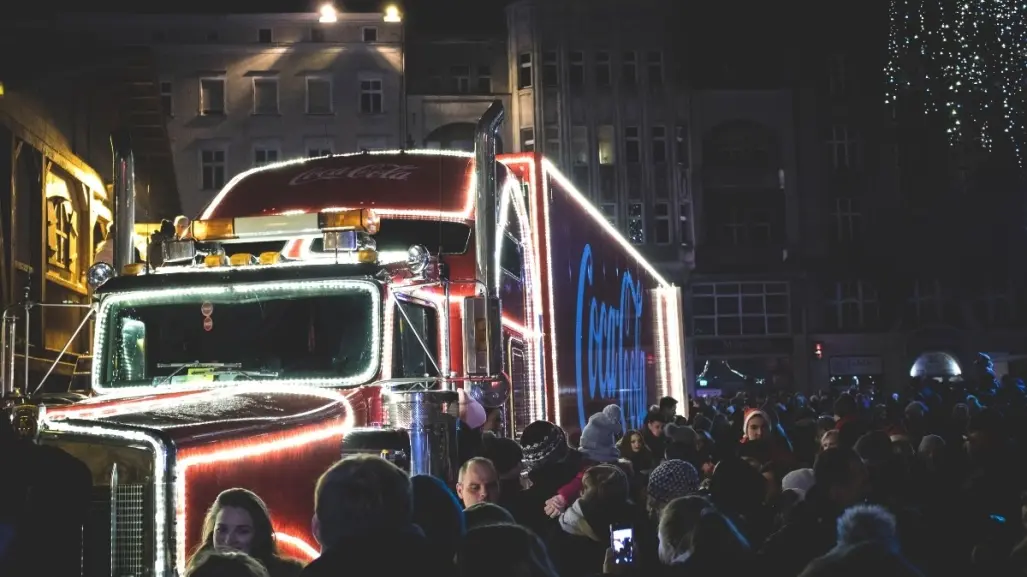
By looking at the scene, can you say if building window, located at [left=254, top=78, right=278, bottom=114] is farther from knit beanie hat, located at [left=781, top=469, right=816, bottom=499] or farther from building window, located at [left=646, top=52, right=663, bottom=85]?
knit beanie hat, located at [left=781, top=469, right=816, bottom=499]

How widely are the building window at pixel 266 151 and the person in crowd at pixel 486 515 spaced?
141ft

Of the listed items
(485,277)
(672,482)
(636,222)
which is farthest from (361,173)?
(636,222)

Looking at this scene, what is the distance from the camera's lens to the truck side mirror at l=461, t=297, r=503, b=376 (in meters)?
6.94

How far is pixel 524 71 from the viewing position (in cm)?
4978

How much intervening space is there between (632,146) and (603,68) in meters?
3.31

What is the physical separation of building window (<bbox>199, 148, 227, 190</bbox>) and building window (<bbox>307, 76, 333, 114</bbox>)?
3.72 m

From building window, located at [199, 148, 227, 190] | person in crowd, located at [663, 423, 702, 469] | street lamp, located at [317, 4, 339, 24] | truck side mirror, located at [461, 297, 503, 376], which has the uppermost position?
street lamp, located at [317, 4, 339, 24]

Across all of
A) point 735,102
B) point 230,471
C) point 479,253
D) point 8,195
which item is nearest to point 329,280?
point 479,253

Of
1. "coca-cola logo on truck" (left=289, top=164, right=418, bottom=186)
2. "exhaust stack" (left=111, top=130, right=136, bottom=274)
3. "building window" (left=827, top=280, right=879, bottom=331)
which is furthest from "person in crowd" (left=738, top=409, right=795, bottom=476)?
"building window" (left=827, top=280, right=879, bottom=331)

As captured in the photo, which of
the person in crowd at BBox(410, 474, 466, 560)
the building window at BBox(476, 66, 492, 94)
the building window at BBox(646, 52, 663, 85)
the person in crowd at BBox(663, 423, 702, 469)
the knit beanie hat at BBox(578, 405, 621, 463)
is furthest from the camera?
the building window at BBox(476, 66, 492, 94)

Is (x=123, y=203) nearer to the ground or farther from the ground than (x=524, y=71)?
nearer to the ground

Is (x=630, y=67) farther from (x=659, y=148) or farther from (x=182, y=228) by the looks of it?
(x=182, y=228)

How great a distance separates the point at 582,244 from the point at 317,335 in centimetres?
560

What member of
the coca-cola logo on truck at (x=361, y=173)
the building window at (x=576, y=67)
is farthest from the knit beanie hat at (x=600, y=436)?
the building window at (x=576, y=67)
